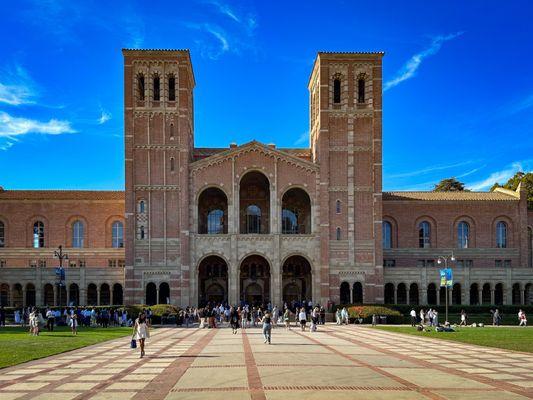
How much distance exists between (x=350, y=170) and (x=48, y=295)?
34451 millimetres

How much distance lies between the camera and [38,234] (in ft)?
232

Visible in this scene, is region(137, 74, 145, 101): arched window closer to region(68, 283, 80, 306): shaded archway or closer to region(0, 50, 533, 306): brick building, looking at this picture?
region(0, 50, 533, 306): brick building

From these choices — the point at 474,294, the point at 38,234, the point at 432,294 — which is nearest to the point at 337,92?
the point at 432,294

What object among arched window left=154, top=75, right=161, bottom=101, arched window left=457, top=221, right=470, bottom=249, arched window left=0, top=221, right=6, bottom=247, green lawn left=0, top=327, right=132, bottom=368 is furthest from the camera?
arched window left=457, top=221, right=470, bottom=249

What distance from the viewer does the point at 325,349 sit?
2950cm

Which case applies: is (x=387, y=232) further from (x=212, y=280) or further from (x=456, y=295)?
(x=212, y=280)

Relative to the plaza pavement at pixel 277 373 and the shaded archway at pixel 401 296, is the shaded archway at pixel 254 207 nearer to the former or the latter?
the shaded archway at pixel 401 296

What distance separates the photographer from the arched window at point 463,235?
241ft

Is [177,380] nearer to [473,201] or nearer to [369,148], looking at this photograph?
[369,148]

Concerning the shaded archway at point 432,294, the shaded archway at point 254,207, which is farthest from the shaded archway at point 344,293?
the shaded archway at point 254,207

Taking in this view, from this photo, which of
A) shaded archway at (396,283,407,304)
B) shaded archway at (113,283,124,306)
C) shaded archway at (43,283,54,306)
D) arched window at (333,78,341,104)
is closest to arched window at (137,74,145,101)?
shaded archway at (113,283,124,306)

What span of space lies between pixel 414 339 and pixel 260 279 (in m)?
34.8

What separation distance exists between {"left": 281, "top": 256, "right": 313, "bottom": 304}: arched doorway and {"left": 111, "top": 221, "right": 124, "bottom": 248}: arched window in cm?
1877

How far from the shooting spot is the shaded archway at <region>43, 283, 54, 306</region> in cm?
6606
